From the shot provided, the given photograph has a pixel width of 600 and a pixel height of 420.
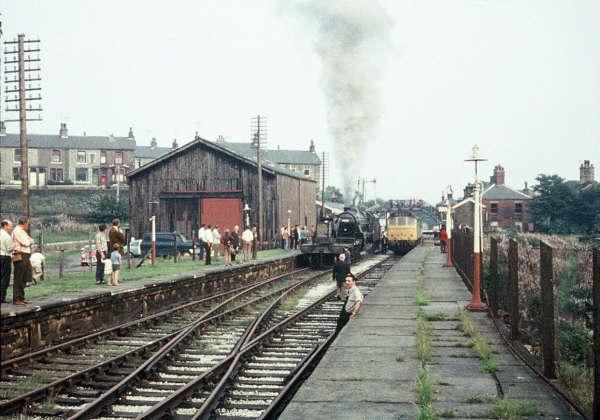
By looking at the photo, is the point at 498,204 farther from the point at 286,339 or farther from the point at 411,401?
the point at 411,401

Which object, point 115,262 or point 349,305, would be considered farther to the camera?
point 115,262

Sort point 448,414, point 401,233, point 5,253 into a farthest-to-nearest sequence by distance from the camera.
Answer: point 401,233
point 5,253
point 448,414

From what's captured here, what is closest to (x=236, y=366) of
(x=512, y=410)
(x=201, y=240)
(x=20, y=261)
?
(x=512, y=410)

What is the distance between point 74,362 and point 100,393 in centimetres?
217

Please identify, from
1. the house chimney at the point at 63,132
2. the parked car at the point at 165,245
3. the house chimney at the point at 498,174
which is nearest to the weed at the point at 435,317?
the parked car at the point at 165,245

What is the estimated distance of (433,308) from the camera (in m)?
16.5

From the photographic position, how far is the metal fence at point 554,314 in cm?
833

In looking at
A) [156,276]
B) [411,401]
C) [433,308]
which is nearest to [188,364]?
[411,401]

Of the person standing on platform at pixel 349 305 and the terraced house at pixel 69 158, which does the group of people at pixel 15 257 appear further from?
the terraced house at pixel 69 158

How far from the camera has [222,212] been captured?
4466 cm

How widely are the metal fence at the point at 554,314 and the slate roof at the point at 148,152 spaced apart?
72.0 m

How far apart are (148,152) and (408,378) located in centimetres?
9067

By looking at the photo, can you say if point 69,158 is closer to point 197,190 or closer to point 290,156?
point 290,156

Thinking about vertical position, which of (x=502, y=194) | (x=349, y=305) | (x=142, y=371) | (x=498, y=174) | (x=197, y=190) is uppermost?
(x=498, y=174)
